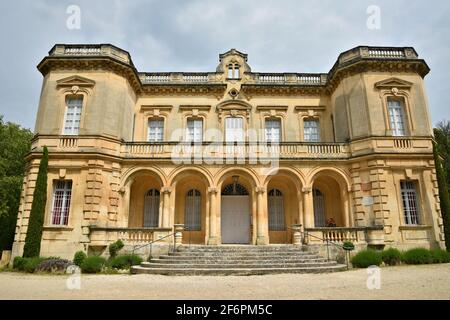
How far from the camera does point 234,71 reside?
62.0 feet

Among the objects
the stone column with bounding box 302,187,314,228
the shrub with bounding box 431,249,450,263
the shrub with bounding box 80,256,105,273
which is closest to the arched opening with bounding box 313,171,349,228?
the stone column with bounding box 302,187,314,228

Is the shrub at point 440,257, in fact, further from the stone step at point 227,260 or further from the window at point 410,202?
the stone step at point 227,260

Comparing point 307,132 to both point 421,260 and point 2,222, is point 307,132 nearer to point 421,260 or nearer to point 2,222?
point 421,260

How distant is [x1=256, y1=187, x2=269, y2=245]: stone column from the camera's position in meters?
14.4

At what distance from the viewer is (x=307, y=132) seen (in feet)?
59.8

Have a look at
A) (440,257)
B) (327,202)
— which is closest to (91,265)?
(327,202)

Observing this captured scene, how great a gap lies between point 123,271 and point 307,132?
42.8 ft

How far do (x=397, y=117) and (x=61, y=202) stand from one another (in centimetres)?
1822

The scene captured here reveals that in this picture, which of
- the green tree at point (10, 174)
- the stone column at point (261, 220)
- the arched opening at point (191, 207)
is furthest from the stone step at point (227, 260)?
the green tree at point (10, 174)

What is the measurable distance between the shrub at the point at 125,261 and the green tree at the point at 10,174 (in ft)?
47.6

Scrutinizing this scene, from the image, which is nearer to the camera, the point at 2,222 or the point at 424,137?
the point at 424,137

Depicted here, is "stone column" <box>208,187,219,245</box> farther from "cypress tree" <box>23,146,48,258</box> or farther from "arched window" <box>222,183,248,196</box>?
"cypress tree" <box>23,146,48,258</box>

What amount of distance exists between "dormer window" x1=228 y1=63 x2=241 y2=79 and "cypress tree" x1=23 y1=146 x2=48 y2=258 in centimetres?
1163
